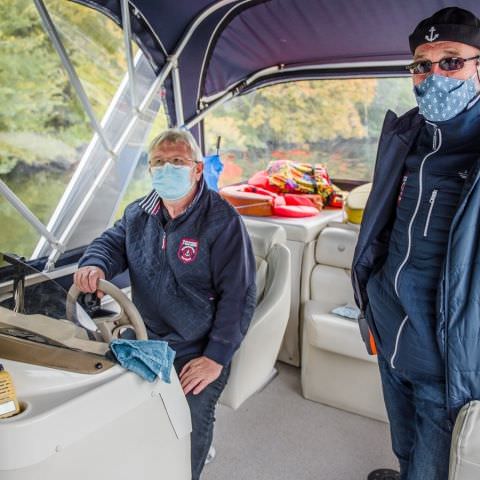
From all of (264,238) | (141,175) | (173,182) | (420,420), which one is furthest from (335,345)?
(141,175)

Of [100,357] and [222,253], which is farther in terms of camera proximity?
[222,253]

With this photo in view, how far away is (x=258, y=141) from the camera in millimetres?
4383

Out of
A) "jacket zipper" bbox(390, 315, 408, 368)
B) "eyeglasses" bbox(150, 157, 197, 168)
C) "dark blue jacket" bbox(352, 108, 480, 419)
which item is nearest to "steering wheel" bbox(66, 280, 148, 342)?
"eyeglasses" bbox(150, 157, 197, 168)

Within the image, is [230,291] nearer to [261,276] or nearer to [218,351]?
[218,351]

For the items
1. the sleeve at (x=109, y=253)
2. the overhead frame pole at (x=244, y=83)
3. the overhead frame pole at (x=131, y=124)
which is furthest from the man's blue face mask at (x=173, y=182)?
the overhead frame pole at (x=244, y=83)

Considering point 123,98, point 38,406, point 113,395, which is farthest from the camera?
point 123,98

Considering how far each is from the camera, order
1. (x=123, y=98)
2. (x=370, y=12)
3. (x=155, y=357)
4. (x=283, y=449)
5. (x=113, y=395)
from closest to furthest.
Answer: (x=113, y=395)
(x=155, y=357)
(x=283, y=449)
(x=370, y=12)
(x=123, y=98)

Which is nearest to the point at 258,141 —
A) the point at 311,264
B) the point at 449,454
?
the point at 311,264

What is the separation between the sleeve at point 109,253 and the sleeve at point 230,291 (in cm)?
43

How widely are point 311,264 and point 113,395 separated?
1823mm

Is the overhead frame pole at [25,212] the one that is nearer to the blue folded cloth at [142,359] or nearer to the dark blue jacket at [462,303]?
the blue folded cloth at [142,359]

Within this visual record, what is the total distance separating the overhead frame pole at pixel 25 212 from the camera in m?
2.27

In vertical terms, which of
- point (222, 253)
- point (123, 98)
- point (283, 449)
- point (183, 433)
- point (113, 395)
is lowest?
point (283, 449)

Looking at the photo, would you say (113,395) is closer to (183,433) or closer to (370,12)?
(183,433)
